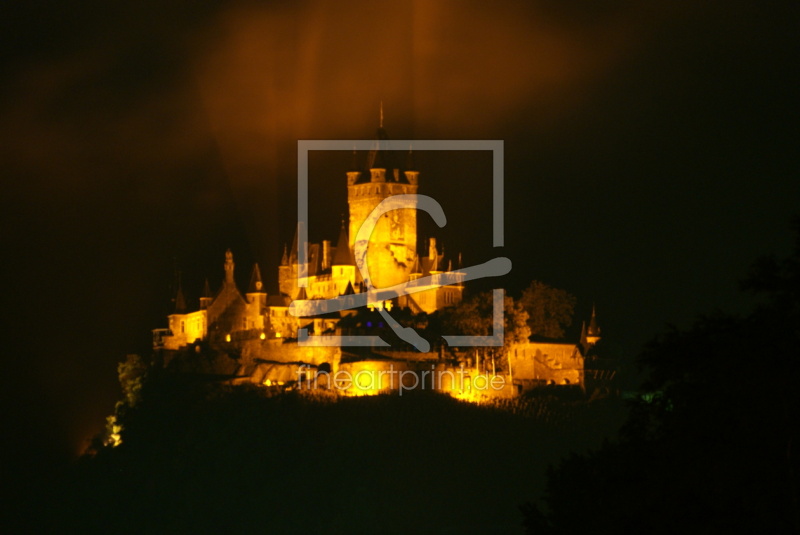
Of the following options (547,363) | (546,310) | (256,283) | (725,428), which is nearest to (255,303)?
(256,283)

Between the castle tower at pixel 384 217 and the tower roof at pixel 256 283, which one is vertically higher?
the castle tower at pixel 384 217

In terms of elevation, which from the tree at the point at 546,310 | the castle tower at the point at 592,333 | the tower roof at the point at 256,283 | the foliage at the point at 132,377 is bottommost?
the foliage at the point at 132,377

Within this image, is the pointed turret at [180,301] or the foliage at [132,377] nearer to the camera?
the foliage at [132,377]

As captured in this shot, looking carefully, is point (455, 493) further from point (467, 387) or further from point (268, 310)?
point (268, 310)

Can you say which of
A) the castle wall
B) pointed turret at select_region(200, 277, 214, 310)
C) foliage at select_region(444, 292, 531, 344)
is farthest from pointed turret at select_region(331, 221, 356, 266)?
the castle wall

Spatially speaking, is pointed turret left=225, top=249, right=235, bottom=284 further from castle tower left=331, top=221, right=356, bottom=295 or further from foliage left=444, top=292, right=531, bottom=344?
foliage left=444, top=292, right=531, bottom=344

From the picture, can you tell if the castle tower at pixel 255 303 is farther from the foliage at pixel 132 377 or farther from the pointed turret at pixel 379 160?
the pointed turret at pixel 379 160

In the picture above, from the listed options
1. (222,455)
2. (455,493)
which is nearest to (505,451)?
(455,493)

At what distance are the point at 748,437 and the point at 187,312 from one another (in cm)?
5995

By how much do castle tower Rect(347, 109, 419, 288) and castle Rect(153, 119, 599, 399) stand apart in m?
0.05

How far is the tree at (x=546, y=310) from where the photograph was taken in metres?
68.9

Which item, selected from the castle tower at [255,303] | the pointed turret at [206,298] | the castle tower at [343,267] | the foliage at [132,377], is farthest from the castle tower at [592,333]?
the foliage at [132,377]

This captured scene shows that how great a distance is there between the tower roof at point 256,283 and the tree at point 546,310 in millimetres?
14861

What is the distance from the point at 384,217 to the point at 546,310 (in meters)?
12.9
